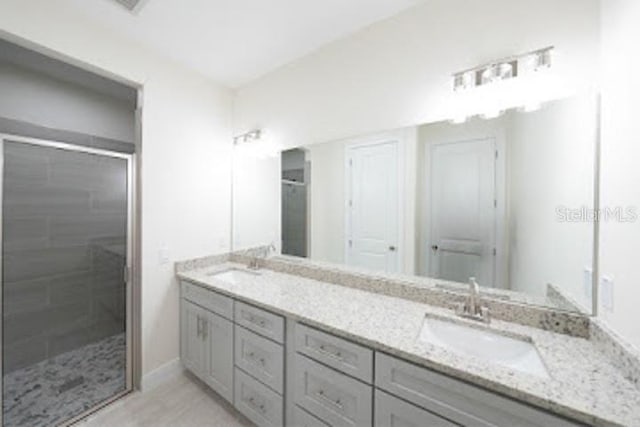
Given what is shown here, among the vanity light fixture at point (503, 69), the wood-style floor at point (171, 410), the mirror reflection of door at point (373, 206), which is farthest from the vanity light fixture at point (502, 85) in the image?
the wood-style floor at point (171, 410)

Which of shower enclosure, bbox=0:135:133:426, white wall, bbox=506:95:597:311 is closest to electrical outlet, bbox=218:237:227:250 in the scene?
shower enclosure, bbox=0:135:133:426

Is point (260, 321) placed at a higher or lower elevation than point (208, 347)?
higher

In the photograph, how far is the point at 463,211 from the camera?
149 cm

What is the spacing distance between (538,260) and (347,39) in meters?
1.84

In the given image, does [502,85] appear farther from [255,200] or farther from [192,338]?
[192,338]

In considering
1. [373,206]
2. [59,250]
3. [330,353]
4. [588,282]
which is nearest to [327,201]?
[373,206]

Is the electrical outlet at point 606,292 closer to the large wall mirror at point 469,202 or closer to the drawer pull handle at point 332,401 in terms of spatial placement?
the large wall mirror at point 469,202

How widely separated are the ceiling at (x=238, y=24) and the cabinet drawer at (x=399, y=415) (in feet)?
6.90

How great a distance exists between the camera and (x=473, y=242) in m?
1.47

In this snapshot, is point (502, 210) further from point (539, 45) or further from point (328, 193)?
point (328, 193)

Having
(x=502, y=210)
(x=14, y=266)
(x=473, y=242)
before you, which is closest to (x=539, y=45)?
(x=502, y=210)

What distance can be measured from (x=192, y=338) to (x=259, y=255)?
840mm

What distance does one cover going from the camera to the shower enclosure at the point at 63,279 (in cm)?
188

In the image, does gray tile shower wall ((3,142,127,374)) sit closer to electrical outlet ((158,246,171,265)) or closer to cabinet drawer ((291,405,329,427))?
electrical outlet ((158,246,171,265))
